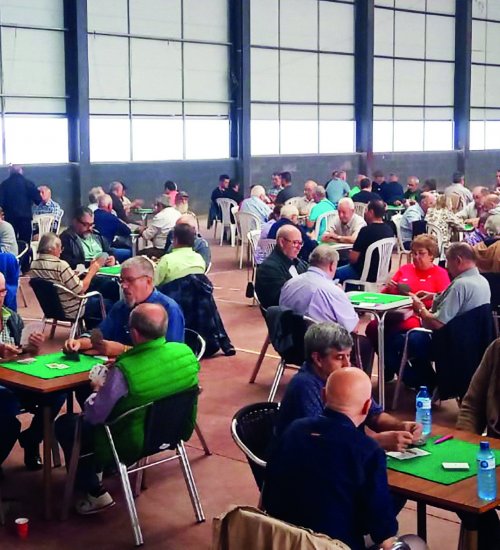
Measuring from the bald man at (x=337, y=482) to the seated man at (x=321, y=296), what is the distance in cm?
302

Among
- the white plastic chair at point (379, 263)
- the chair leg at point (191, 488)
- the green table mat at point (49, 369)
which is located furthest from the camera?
the white plastic chair at point (379, 263)

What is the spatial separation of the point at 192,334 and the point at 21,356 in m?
1.01

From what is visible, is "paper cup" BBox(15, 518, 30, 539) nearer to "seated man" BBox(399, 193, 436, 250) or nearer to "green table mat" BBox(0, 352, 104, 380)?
"green table mat" BBox(0, 352, 104, 380)

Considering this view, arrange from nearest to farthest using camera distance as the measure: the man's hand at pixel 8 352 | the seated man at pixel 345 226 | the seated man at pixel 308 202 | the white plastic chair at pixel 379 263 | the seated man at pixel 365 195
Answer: the man's hand at pixel 8 352 < the white plastic chair at pixel 379 263 < the seated man at pixel 345 226 < the seated man at pixel 308 202 < the seated man at pixel 365 195

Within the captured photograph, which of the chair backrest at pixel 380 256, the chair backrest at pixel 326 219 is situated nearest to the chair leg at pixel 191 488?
the chair backrest at pixel 380 256

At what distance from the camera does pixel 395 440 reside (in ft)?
11.5

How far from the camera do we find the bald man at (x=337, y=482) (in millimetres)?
2908

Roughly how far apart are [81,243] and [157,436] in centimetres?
466

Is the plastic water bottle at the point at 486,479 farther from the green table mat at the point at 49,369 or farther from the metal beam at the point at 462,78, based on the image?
the metal beam at the point at 462,78

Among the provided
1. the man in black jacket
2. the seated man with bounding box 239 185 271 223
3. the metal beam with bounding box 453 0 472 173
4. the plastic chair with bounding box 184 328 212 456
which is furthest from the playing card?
the metal beam with bounding box 453 0 472 173

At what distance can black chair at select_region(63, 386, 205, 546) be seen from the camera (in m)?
4.30

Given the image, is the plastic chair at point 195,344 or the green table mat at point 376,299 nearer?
the plastic chair at point 195,344

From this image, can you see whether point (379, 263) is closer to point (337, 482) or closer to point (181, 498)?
point (181, 498)

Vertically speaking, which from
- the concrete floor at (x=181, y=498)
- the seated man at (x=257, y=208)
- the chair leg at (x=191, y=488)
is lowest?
the concrete floor at (x=181, y=498)
